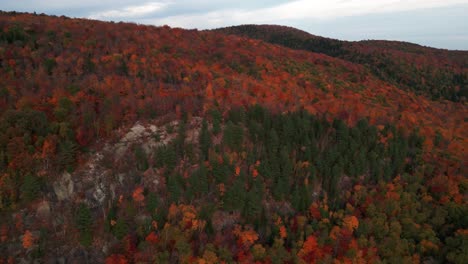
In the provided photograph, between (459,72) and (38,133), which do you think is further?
(459,72)

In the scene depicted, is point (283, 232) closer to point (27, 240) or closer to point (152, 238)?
point (152, 238)

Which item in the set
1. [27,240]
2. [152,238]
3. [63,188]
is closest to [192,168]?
[152,238]

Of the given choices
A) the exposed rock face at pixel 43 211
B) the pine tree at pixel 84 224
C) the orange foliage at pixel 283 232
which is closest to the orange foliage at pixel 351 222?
the orange foliage at pixel 283 232

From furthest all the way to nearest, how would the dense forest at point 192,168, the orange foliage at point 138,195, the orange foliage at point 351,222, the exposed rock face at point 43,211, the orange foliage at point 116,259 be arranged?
the orange foliage at point 351,222, the orange foliage at point 138,195, the dense forest at point 192,168, the exposed rock face at point 43,211, the orange foliage at point 116,259

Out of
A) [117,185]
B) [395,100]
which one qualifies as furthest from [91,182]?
[395,100]

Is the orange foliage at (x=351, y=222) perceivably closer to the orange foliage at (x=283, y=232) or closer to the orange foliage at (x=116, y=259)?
the orange foliage at (x=283, y=232)

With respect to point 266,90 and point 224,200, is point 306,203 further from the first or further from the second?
point 266,90

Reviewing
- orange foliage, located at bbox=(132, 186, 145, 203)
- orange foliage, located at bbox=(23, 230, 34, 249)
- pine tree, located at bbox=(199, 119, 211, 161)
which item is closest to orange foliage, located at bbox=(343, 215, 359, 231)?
pine tree, located at bbox=(199, 119, 211, 161)
